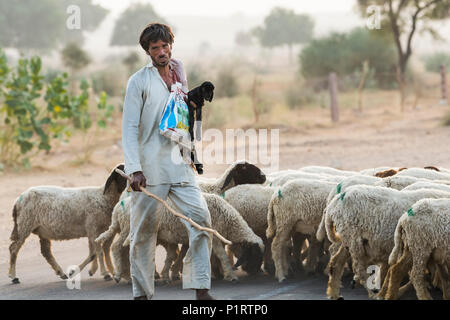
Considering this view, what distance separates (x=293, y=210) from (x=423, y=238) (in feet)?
6.42

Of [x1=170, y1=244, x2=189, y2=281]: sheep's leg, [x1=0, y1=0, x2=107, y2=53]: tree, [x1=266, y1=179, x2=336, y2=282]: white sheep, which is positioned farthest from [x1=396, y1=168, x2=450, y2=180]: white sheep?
[x1=0, y1=0, x2=107, y2=53]: tree

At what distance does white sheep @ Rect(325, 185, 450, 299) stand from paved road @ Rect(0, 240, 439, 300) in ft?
0.97

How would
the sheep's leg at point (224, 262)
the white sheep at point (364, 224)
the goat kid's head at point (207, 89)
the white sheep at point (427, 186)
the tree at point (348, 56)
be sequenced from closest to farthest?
the goat kid's head at point (207, 89) → the white sheep at point (364, 224) → the white sheep at point (427, 186) → the sheep's leg at point (224, 262) → the tree at point (348, 56)

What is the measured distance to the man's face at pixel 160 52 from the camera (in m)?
5.91

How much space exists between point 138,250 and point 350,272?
8.06 ft

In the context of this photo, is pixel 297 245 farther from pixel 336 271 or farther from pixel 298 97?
pixel 298 97

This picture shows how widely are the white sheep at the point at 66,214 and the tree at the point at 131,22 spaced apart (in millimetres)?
67857

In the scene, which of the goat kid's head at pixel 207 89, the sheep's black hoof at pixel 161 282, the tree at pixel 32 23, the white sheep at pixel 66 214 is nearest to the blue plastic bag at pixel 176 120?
the goat kid's head at pixel 207 89

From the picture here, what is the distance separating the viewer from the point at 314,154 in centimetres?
1802

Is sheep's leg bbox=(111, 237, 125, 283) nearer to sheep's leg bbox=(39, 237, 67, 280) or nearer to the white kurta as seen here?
sheep's leg bbox=(39, 237, 67, 280)

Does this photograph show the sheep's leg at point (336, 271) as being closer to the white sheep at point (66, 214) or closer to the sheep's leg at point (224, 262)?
the sheep's leg at point (224, 262)

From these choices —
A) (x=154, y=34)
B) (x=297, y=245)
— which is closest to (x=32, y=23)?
(x=297, y=245)

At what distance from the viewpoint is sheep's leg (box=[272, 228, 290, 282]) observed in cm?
776
